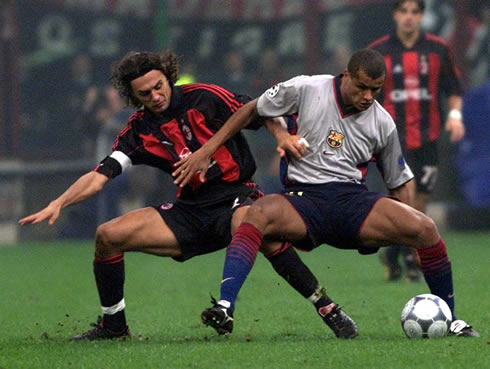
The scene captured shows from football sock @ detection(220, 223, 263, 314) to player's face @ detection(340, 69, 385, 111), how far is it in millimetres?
880

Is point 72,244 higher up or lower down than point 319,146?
lower down

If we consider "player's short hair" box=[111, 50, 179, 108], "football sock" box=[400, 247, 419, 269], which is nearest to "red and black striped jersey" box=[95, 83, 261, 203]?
"player's short hair" box=[111, 50, 179, 108]

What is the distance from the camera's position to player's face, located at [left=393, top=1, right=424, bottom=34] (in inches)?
420

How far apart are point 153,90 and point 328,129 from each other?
1.03m

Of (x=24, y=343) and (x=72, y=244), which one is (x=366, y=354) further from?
(x=72, y=244)

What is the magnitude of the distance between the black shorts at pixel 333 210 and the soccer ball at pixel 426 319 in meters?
0.44

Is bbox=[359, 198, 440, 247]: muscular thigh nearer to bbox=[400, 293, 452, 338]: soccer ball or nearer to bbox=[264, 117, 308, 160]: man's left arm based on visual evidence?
bbox=[400, 293, 452, 338]: soccer ball

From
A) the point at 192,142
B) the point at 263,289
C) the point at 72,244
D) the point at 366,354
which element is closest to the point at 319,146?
the point at 192,142

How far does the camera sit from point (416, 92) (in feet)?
36.2

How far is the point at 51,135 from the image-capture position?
17.5 meters

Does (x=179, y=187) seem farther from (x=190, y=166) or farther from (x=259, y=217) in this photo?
(x=259, y=217)

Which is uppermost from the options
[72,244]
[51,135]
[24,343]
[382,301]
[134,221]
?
[134,221]

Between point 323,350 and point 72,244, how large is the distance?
414 inches

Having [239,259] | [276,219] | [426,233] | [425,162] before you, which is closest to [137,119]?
[276,219]
